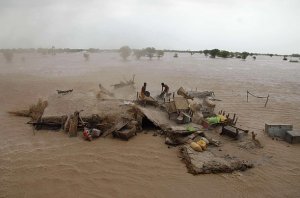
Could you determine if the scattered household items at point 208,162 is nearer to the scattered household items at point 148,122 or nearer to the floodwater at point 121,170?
the scattered household items at point 148,122

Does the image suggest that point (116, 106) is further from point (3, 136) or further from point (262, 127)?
point (262, 127)

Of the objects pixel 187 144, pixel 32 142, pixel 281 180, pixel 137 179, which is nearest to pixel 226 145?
pixel 187 144

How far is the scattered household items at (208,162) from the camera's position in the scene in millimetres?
6719

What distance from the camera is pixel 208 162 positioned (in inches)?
273

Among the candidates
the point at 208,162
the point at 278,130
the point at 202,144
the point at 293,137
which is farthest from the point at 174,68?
the point at 208,162

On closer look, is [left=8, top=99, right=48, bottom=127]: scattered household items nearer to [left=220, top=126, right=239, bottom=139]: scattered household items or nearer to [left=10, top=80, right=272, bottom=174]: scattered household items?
[left=10, top=80, right=272, bottom=174]: scattered household items

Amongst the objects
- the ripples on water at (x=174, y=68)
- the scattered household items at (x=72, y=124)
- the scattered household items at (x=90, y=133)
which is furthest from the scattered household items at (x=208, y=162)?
the ripples on water at (x=174, y=68)

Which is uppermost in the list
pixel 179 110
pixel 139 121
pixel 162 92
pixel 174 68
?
pixel 174 68

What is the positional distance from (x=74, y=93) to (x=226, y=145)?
24.7 ft

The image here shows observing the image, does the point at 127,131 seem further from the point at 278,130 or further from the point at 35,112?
the point at 278,130

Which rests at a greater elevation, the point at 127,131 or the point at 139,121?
the point at 139,121

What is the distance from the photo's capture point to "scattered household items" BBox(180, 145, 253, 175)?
6719 mm

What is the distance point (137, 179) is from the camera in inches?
253

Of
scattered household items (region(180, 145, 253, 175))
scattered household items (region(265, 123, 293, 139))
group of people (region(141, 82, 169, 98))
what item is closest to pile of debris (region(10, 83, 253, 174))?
scattered household items (region(180, 145, 253, 175))
